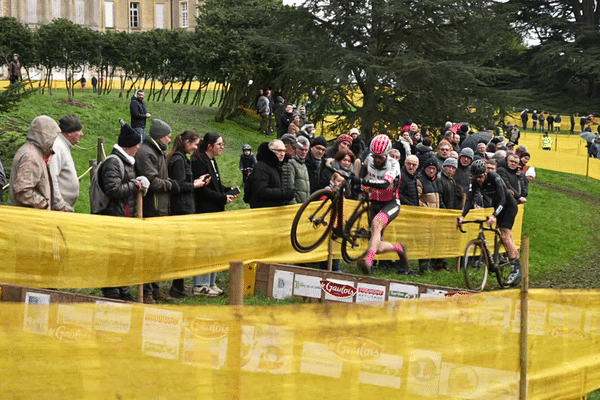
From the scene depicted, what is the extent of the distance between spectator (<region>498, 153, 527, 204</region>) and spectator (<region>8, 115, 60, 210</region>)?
1132 cm

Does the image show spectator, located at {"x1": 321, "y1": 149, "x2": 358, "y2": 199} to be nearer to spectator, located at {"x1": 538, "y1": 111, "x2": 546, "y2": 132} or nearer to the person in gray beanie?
the person in gray beanie

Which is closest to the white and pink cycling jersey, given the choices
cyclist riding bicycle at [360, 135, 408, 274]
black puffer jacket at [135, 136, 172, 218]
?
cyclist riding bicycle at [360, 135, 408, 274]

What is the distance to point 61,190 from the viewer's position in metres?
10.1

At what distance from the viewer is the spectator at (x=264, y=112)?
37594 mm

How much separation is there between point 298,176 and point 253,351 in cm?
788

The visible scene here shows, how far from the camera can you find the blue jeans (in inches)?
456

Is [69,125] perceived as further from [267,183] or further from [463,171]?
[463,171]

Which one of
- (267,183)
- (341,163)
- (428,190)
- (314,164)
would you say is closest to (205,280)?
(267,183)

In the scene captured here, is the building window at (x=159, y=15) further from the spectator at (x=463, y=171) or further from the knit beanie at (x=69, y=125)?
the knit beanie at (x=69, y=125)

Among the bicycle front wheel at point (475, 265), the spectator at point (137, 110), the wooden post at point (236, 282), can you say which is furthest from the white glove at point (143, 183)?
the spectator at point (137, 110)

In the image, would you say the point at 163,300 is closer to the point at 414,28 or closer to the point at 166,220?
the point at 166,220

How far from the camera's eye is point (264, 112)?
3816cm

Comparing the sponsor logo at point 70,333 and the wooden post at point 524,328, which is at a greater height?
the sponsor logo at point 70,333

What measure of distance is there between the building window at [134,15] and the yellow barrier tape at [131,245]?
279 feet
